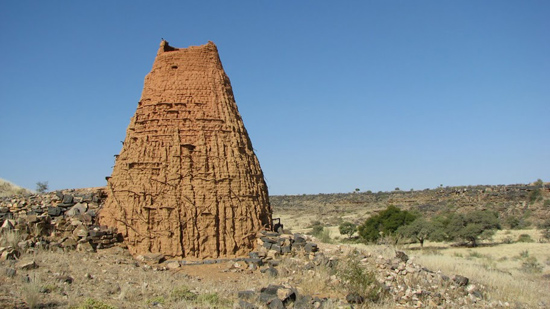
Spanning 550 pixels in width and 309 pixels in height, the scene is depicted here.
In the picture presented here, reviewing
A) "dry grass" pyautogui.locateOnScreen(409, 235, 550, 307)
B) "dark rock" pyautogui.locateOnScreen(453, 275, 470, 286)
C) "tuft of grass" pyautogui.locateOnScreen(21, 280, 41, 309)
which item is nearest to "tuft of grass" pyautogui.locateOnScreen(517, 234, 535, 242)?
"dry grass" pyautogui.locateOnScreen(409, 235, 550, 307)

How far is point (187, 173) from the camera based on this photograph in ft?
40.8

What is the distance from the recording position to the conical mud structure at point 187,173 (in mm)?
12148

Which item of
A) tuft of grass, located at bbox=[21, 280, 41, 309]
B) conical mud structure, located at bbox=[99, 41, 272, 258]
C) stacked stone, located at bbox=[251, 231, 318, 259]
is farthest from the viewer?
stacked stone, located at bbox=[251, 231, 318, 259]

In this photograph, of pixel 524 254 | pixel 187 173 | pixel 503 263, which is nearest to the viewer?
pixel 187 173

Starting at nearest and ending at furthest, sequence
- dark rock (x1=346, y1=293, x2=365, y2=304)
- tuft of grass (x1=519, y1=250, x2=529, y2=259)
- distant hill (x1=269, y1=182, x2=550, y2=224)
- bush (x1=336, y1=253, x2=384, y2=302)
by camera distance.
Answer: dark rock (x1=346, y1=293, x2=365, y2=304) → bush (x1=336, y1=253, x2=384, y2=302) → tuft of grass (x1=519, y1=250, x2=529, y2=259) → distant hill (x1=269, y1=182, x2=550, y2=224)

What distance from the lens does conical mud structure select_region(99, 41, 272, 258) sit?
12.1m

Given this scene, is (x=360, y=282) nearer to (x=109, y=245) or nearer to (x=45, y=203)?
(x=109, y=245)

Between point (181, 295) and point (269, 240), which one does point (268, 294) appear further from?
point (269, 240)

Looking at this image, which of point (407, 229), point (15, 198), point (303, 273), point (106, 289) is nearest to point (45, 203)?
point (15, 198)

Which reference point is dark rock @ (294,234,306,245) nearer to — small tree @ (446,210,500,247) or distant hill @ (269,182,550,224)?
small tree @ (446,210,500,247)

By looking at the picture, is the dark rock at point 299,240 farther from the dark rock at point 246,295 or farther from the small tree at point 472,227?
the small tree at point 472,227

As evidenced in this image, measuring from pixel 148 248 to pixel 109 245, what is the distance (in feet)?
3.66

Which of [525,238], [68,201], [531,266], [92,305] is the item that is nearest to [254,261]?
[92,305]

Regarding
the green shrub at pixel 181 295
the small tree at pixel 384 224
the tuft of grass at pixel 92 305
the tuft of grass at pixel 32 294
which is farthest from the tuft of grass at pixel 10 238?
the small tree at pixel 384 224
